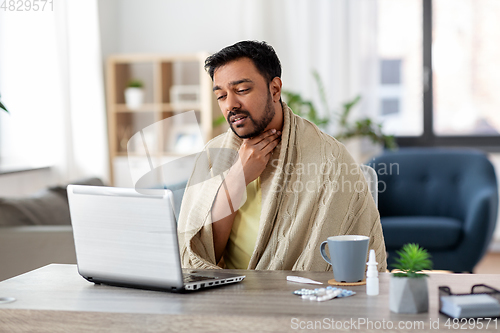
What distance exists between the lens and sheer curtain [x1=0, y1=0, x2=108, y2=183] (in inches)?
144

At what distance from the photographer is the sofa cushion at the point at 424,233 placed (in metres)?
3.32

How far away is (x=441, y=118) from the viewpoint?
15.7 feet

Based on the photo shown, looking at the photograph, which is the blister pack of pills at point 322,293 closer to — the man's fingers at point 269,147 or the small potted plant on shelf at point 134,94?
the man's fingers at point 269,147

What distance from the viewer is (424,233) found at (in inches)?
131

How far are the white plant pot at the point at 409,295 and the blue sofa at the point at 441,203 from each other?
98.8 inches

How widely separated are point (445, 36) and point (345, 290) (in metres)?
4.21

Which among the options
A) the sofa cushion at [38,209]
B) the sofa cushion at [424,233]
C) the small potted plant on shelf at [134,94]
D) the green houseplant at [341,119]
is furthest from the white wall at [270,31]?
the sofa cushion at [38,209]

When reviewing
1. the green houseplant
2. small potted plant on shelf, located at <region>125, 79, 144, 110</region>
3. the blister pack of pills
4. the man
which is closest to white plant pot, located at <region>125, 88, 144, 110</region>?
small potted plant on shelf, located at <region>125, 79, 144, 110</region>

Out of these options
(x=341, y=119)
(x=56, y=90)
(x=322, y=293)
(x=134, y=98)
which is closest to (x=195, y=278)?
(x=322, y=293)

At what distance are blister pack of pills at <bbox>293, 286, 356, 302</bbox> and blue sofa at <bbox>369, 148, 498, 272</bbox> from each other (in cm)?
240

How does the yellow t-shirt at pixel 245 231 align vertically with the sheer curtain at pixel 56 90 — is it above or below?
below

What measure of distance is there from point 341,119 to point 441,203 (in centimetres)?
101

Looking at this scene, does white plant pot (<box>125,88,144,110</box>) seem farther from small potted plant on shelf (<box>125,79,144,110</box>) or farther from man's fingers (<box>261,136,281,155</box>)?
man's fingers (<box>261,136,281,155</box>)

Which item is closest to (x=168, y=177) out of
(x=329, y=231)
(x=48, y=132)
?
(x=329, y=231)
